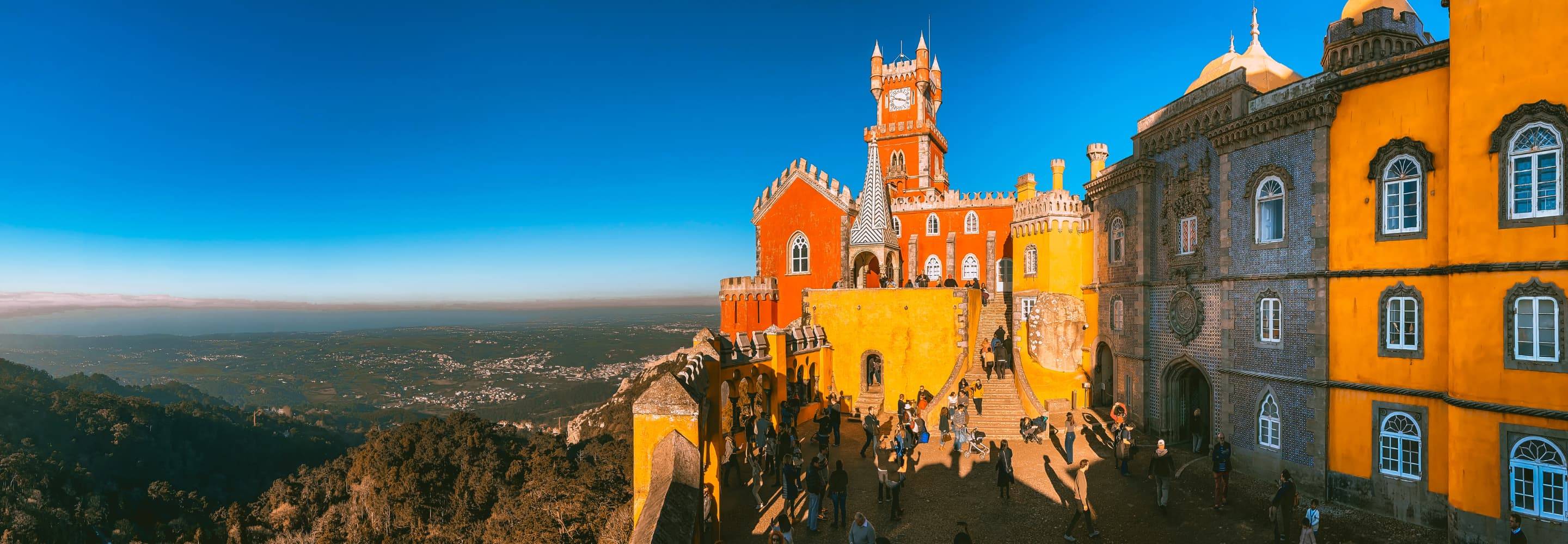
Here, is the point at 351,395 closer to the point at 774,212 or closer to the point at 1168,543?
the point at 774,212

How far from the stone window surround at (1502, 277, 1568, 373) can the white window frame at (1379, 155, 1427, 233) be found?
2.07 m

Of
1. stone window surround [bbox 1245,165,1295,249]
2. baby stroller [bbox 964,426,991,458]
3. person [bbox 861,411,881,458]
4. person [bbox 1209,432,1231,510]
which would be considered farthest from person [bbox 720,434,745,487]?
stone window surround [bbox 1245,165,1295,249]

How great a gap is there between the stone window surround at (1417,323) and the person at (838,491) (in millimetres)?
11307

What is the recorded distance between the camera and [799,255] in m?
31.2

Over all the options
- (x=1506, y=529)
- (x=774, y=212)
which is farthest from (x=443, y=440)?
(x=1506, y=529)

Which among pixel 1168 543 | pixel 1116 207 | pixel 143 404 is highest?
pixel 1116 207

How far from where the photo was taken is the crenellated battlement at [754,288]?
3133 centimetres

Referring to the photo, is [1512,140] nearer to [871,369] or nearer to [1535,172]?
[1535,172]

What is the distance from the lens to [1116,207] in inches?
821

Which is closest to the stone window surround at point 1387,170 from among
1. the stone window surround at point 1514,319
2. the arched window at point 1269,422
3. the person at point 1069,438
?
the stone window surround at point 1514,319

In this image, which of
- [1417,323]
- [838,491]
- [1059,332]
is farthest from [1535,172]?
[1059,332]

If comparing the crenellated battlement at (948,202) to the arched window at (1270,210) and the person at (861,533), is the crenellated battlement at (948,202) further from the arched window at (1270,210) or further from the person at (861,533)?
the person at (861,533)

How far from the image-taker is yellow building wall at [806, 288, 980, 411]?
23.4m

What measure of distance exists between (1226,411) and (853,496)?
1005 cm
